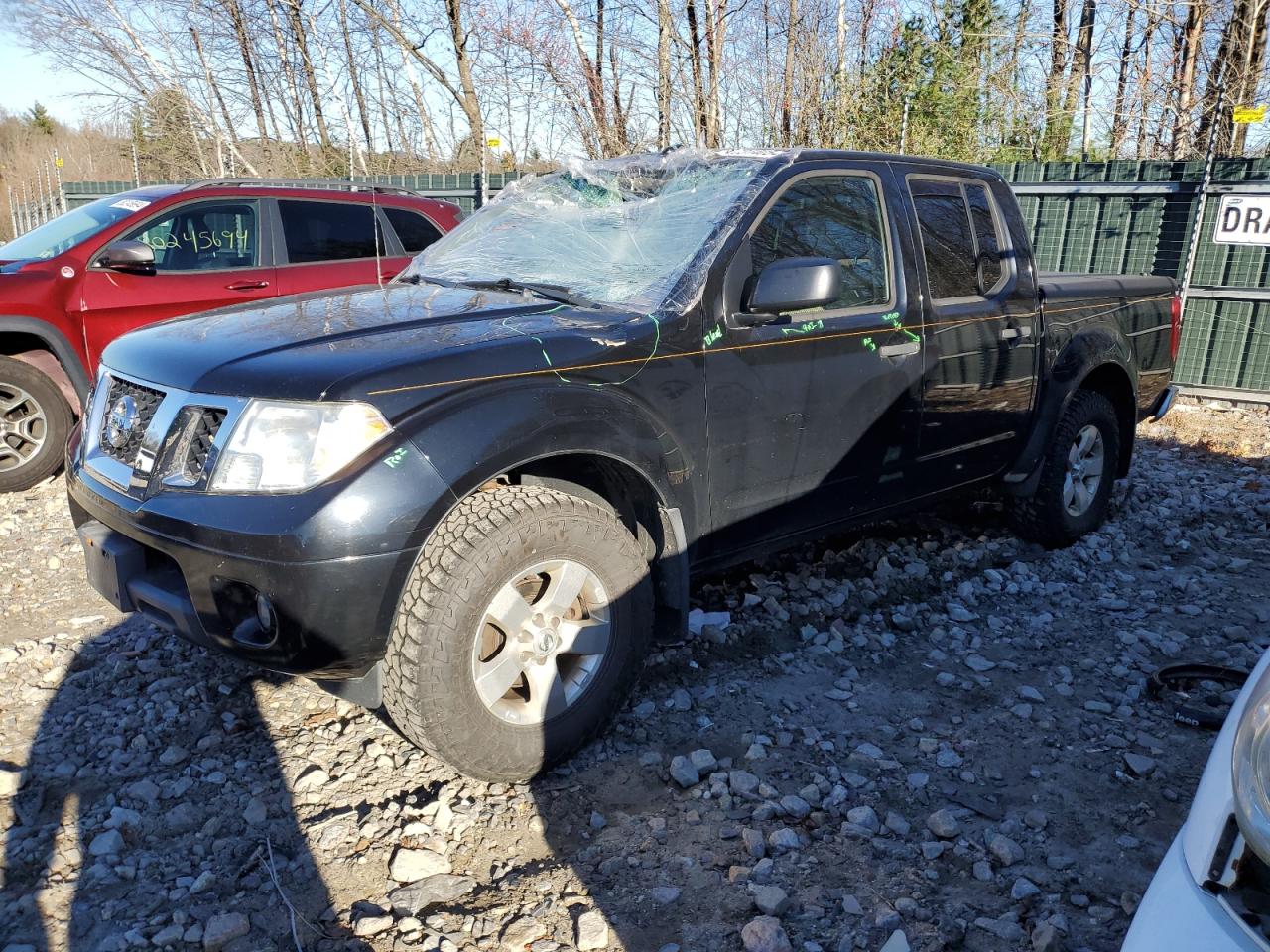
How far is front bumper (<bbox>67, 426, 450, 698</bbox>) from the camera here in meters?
2.36

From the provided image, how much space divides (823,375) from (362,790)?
2.12m

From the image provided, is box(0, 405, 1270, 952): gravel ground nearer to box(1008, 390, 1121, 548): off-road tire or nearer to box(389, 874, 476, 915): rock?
box(389, 874, 476, 915): rock

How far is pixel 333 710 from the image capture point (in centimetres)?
330

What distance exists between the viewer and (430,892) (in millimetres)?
2436

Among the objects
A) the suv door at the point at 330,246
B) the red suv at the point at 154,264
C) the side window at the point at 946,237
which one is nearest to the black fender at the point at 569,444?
the side window at the point at 946,237

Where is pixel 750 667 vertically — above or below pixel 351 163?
below

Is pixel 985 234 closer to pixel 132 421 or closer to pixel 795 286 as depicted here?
pixel 795 286

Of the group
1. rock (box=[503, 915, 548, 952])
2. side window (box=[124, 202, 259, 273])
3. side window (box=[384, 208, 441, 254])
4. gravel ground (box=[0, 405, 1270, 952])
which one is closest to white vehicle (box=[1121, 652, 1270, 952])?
gravel ground (box=[0, 405, 1270, 952])

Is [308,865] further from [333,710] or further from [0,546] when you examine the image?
[0,546]

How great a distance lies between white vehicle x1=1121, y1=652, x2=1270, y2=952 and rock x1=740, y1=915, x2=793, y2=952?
104 centimetres

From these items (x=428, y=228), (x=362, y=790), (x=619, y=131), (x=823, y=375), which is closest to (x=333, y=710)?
(x=362, y=790)

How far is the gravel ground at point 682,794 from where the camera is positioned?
2.34m

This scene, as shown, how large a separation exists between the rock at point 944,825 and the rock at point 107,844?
2.25m

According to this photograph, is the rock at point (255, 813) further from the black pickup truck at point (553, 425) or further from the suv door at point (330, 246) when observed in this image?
the suv door at point (330, 246)
